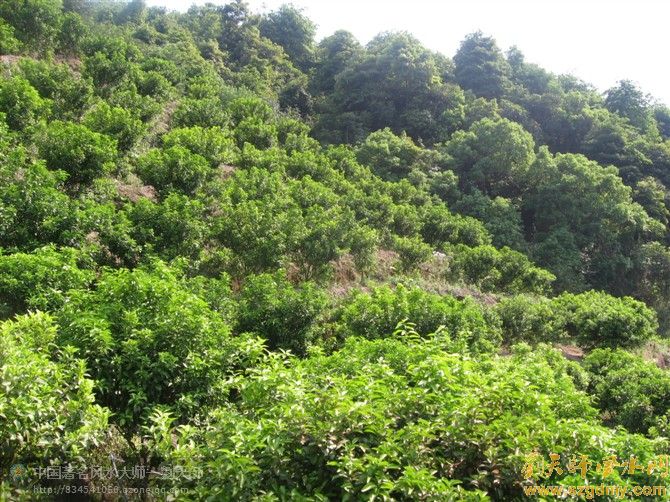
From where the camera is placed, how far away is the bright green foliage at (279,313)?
8.74 m

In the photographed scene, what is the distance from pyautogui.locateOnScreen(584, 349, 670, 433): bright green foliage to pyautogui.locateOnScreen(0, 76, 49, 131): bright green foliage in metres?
13.0

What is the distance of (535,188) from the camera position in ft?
79.7

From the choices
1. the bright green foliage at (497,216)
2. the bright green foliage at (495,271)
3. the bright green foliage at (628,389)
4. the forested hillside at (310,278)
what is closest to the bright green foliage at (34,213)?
the forested hillside at (310,278)

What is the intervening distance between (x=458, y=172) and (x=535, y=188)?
11.9ft

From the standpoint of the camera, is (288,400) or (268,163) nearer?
(288,400)

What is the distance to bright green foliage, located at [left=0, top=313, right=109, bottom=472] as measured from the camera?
3.64 m

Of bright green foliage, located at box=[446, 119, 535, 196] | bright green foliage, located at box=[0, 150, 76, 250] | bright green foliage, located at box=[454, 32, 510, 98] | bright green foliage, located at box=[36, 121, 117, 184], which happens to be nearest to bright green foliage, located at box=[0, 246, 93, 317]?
bright green foliage, located at box=[0, 150, 76, 250]

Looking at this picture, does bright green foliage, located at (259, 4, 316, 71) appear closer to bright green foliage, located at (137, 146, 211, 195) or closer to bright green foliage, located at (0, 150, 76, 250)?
bright green foliage, located at (137, 146, 211, 195)

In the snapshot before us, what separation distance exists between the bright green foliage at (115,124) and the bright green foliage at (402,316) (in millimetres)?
7039

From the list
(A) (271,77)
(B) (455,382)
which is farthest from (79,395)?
(A) (271,77)

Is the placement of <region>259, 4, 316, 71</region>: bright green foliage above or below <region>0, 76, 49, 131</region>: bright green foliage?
above

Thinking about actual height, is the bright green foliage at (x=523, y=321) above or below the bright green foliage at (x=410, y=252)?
below

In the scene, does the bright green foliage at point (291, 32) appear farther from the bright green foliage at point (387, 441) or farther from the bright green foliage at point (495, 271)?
the bright green foliage at point (387, 441)

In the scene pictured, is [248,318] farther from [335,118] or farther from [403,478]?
[335,118]
